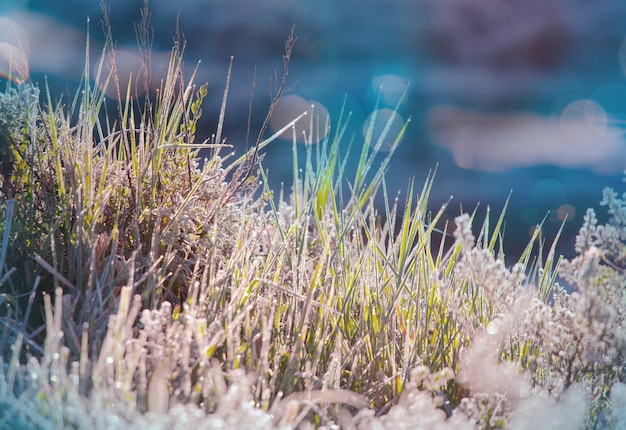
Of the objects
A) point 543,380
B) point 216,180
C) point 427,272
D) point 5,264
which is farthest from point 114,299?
point 543,380

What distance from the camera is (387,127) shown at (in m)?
2.05

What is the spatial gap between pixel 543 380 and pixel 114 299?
111cm

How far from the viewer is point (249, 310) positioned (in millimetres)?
1691

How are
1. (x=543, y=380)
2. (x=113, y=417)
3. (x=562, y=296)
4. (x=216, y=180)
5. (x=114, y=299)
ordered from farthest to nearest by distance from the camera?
1. (x=216, y=180)
2. (x=562, y=296)
3. (x=543, y=380)
4. (x=114, y=299)
5. (x=113, y=417)

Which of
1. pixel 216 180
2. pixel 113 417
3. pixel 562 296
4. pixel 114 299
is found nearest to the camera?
pixel 113 417

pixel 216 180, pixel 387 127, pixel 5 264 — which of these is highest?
pixel 387 127

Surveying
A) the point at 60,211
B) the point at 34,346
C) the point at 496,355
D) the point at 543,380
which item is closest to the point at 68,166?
the point at 60,211

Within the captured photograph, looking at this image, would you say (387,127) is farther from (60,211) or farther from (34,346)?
(34,346)

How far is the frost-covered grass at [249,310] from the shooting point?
1304 mm

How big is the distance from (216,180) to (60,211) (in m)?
0.45

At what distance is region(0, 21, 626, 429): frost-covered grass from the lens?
4.28 ft

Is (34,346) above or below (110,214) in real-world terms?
below

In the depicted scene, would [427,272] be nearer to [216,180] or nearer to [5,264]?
[216,180]

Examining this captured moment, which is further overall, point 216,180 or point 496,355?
point 216,180
